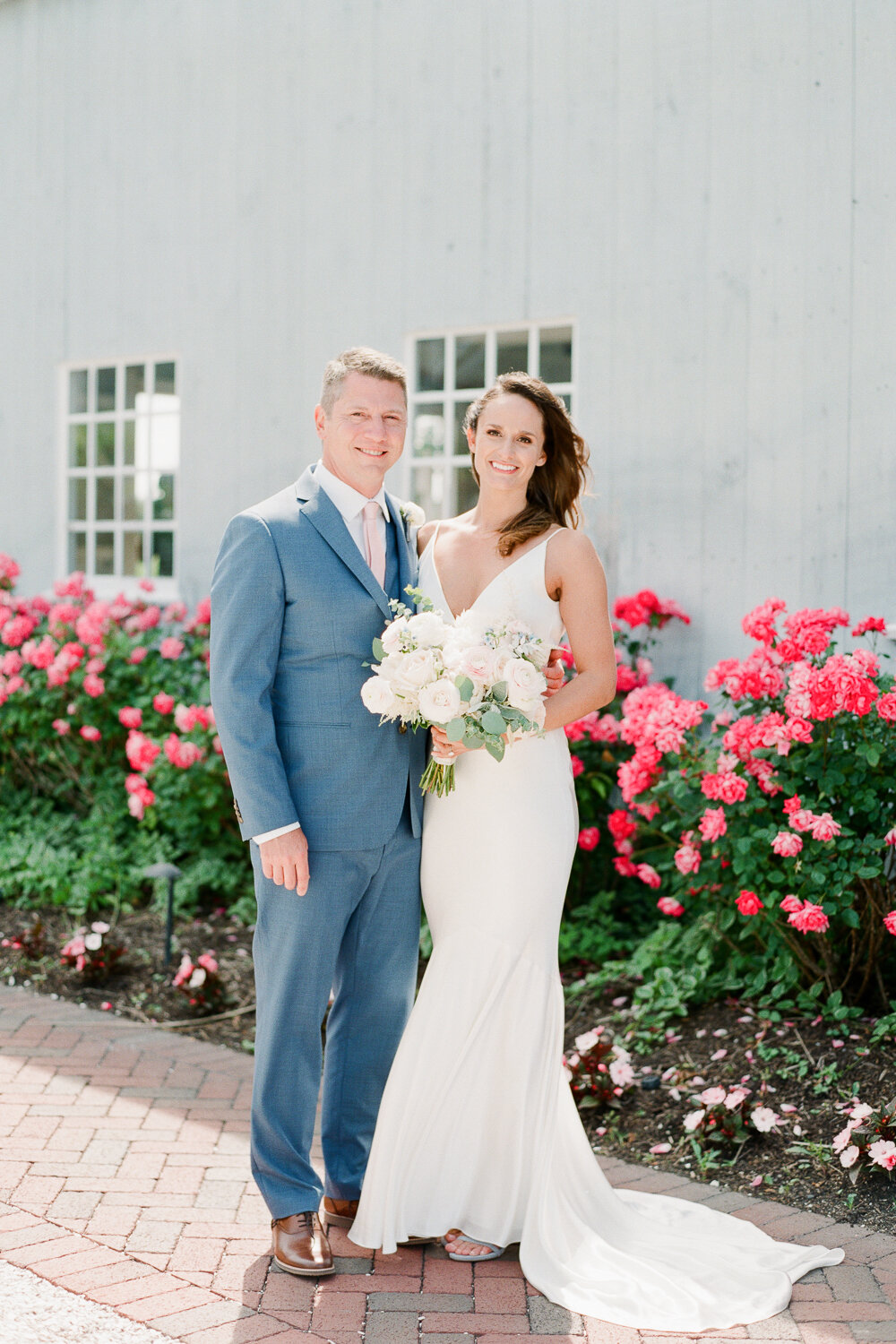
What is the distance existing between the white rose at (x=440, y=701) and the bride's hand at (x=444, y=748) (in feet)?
0.61

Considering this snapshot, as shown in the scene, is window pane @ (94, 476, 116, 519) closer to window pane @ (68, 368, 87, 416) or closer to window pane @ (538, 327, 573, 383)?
window pane @ (68, 368, 87, 416)

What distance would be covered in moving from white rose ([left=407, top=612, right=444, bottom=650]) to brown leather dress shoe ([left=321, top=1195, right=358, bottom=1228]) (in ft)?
5.13

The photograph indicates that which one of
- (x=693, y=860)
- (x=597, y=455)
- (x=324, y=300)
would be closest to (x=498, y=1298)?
(x=693, y=860)

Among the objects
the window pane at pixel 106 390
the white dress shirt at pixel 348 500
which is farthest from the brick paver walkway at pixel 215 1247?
the window pane at pixel 106 390

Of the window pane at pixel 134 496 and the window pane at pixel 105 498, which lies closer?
the window pane at pixel 134 496

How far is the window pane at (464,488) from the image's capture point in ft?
22.5

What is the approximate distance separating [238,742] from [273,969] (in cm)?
60

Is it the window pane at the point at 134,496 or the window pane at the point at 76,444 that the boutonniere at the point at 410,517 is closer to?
the window pane at the point at 134,496

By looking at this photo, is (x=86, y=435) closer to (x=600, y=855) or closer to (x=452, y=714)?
(x=600, y=855)

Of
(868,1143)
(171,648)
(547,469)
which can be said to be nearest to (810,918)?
(868,1143)

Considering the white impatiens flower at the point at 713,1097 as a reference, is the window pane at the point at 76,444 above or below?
above

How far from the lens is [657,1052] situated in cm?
475

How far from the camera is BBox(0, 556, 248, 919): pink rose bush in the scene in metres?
6.74

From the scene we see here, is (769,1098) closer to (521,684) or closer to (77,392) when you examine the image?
(521,684)
